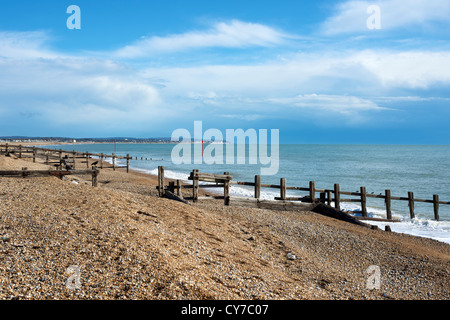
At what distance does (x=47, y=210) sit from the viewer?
9.58 m

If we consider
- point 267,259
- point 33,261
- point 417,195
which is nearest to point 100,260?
point 33,261

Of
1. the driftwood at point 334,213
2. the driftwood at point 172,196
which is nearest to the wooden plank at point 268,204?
the driftwood at point 334,213

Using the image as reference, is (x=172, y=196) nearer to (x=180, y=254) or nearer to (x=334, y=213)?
(x=334, y=213)

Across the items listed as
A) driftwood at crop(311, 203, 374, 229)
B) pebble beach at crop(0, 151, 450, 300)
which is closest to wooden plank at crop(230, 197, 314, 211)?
driftwood at crop(311, 203, 374, 229)

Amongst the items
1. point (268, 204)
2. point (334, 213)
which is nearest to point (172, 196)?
point (268, 204)

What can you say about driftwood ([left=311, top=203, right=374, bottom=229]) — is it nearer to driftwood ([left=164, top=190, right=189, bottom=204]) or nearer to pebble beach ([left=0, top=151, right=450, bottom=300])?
pebble beach ([left=0, top=151, right=450, bottom=300])

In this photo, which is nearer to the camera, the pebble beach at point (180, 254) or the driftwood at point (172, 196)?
the pebble beach at point (180, 254)

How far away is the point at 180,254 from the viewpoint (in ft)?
26.2

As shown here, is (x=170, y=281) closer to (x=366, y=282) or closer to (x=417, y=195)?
(x=366, y=282)

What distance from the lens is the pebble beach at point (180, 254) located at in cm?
610

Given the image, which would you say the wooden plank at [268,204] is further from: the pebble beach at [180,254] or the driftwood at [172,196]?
the driftwood at [172,196]

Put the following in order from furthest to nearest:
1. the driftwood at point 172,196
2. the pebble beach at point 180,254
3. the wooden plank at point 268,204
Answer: the wooden plank at point 268,204 → the driftwood at point 172,196 → the pebble beach at point 180,254

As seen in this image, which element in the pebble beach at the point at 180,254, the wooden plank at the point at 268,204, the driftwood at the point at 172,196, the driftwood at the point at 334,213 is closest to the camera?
the pebble beach at the point at 180,254
